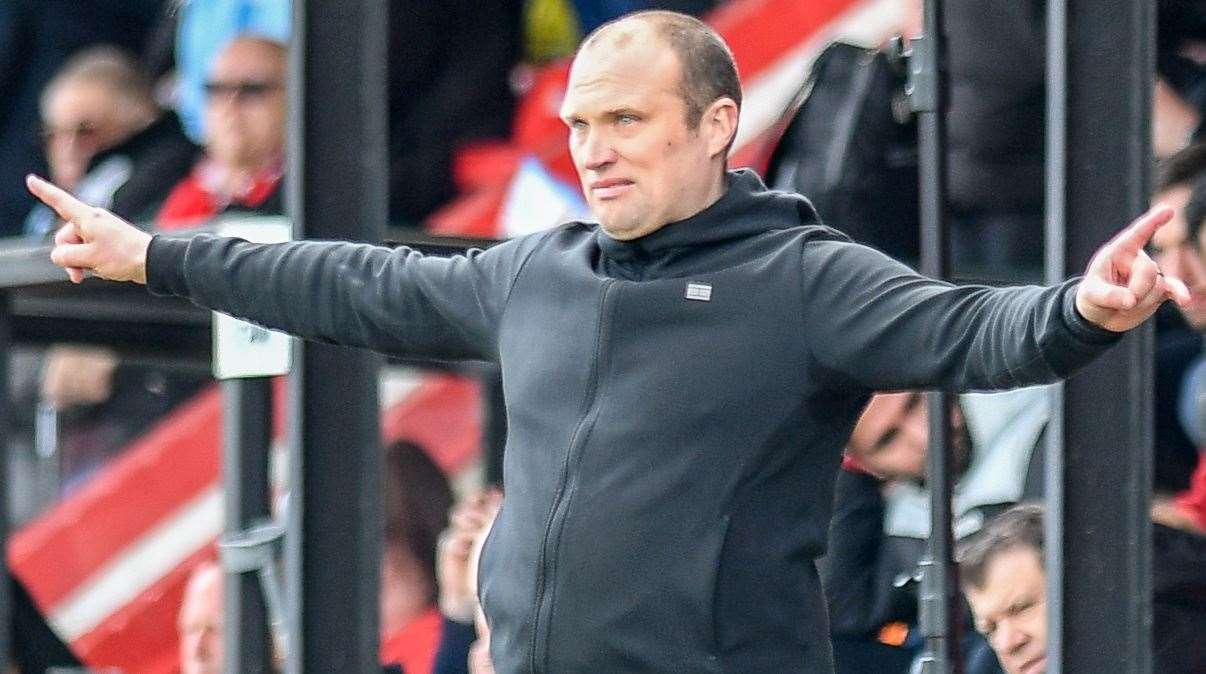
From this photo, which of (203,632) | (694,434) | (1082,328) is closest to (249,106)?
(203,632)

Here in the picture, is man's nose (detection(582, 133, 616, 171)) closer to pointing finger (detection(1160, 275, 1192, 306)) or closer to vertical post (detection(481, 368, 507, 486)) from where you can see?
pointing finger (detection(1160, 275, 1192, 306))

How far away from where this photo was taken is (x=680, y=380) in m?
2.61

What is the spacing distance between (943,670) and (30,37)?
3508 millimetres

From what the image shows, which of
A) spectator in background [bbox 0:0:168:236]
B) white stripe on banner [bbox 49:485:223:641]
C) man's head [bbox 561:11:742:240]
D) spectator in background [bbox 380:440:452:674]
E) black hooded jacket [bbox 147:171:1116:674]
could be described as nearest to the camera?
black hooded jacket [bbox 147:171:1116:674]

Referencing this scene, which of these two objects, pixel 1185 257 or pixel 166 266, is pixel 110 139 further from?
pixel 1185 257

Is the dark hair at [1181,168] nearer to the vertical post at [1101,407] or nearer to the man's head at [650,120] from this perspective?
the vertical post at [1101,407]

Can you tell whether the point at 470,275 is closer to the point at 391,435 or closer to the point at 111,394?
the point at 391,435

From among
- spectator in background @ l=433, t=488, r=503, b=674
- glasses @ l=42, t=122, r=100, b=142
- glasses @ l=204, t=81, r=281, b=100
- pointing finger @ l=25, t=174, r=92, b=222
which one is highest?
glasses @ l=204, t=81, r=281, b=100

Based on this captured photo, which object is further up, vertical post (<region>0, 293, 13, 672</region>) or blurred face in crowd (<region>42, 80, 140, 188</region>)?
blurred face in crowd (<region>42, 80, 140, 188</region>)

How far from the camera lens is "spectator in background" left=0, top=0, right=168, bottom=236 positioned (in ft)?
18.7

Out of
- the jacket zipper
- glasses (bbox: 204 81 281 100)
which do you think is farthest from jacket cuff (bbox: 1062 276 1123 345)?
glasses (bbox: 204 81 281 100)

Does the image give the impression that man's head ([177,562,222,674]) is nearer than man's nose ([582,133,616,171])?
No

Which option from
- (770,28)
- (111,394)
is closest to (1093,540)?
(770,28)

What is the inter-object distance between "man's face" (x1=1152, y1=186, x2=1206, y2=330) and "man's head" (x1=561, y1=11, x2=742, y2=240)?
105 centimetres
